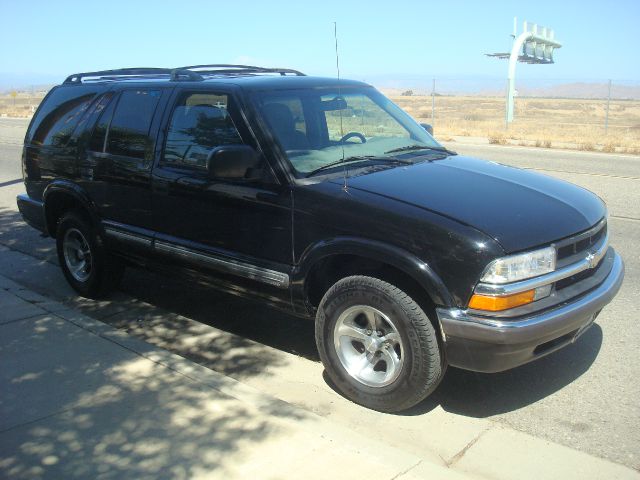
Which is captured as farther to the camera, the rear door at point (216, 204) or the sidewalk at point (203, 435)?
the rear door at point (216, 204)

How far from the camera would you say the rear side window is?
597 cm

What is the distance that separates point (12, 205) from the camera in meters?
11.1

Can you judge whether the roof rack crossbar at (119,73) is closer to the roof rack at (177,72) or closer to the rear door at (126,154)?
the roof rack at (177,72)

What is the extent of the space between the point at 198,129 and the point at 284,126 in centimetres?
71

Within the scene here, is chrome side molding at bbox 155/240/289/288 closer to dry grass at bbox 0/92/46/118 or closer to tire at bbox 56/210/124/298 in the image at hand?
tire at bbox 56/210/124/298

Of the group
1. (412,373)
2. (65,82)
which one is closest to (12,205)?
(65,82)

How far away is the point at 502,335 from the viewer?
339 centimetres

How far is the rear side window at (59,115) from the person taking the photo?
597 cm

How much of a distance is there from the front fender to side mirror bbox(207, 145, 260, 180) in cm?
67

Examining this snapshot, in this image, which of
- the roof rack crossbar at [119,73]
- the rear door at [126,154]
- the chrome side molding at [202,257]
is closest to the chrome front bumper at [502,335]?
the chrome side molding at [202,257]

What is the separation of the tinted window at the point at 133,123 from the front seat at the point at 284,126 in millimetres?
1118

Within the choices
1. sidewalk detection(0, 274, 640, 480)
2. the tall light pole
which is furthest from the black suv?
the tall light pole

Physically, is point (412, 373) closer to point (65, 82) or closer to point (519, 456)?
point (519, 456)

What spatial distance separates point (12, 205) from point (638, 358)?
32.3ft
